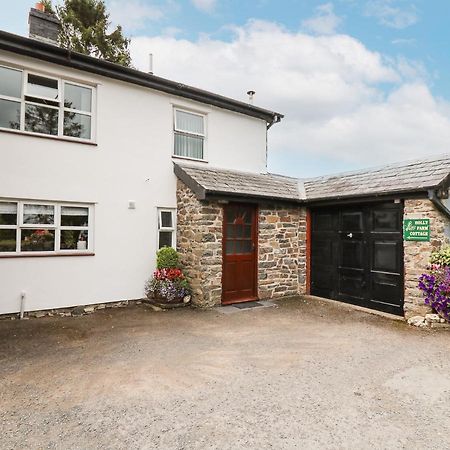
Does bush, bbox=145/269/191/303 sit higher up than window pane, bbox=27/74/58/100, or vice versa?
window pane, bbox=27/74/58/100

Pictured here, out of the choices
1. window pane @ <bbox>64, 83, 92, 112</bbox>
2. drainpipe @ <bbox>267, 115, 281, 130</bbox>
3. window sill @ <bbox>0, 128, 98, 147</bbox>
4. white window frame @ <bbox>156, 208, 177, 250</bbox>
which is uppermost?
drainpipe @ <bbox>267, 115, 281, 130</bbox>

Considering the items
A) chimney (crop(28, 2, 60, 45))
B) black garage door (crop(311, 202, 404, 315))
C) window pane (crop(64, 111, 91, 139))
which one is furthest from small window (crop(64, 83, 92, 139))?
black garage door (crop(311, 202, 404, 315))

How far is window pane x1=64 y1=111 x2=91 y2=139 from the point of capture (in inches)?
295

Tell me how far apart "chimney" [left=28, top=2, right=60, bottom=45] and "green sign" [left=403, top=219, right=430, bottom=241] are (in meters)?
9.71

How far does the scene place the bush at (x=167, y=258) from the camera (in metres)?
8.03

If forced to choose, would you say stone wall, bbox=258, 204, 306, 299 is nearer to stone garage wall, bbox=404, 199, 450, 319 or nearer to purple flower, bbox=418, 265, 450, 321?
stone garage wall, bbox=404, 199, 450, 319

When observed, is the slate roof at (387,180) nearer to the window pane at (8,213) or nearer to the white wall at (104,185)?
the white wall at (104,185)

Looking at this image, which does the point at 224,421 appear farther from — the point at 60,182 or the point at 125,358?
the point at 60,182

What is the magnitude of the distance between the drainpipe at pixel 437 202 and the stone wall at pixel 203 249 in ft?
15.3

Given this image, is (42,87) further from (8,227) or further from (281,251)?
(281,251)

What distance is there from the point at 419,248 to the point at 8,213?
29.1ft

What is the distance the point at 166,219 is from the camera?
28.7 feet

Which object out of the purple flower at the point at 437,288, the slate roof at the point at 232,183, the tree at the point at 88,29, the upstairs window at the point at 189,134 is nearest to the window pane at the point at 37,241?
the slate roof at the point at 232,183

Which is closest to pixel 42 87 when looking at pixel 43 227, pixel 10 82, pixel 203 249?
pixel 10 82
